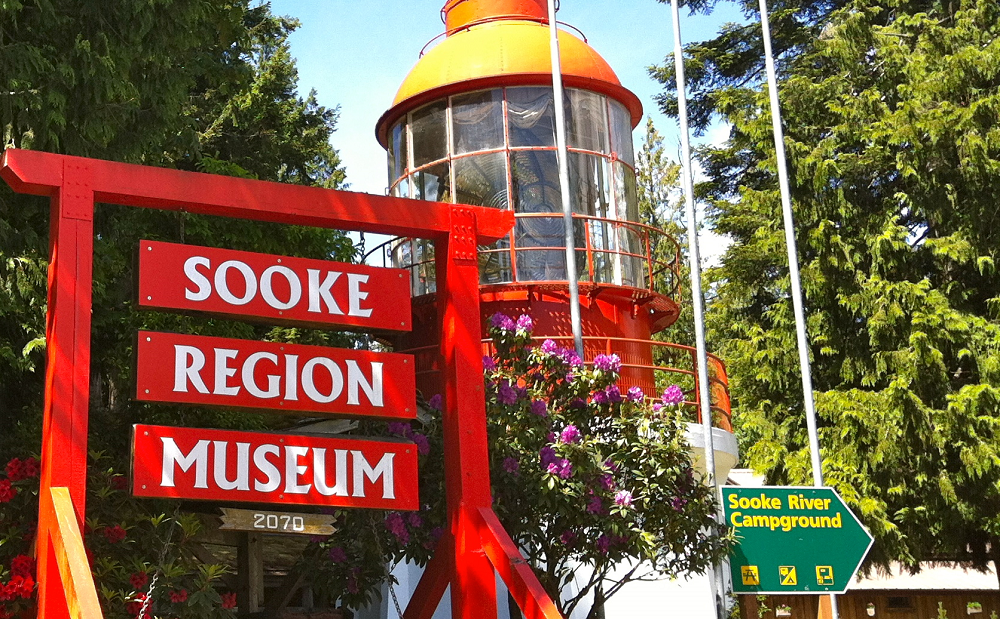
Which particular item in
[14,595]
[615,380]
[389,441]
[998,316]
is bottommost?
[14,595]

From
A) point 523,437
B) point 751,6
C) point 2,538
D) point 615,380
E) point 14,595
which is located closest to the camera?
point 14,595

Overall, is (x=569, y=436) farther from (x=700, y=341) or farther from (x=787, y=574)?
(x=700, y=341)

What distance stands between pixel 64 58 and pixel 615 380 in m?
5.49

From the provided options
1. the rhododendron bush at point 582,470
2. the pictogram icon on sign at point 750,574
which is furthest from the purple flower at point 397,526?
the pictogram icon on sign at point 750,574

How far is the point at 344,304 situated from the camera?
27.5ft

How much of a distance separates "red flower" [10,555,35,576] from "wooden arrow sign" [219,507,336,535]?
1944mm

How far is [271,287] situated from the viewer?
8133 mm

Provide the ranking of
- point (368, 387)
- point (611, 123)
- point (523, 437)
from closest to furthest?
point (368, 387) → point (523, 437) → point (611, 123)

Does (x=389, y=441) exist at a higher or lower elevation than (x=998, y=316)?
lower

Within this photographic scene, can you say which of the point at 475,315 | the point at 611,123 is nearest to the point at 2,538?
the point at 475,315

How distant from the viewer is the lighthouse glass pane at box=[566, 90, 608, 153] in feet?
48.4

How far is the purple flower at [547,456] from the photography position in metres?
9.71

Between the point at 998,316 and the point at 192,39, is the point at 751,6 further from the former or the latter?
the point at 192,39

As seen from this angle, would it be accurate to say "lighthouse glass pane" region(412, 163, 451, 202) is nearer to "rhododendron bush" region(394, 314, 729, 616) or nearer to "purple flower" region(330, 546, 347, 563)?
"rhododendron bush" region(394, 314, 729, 616)
